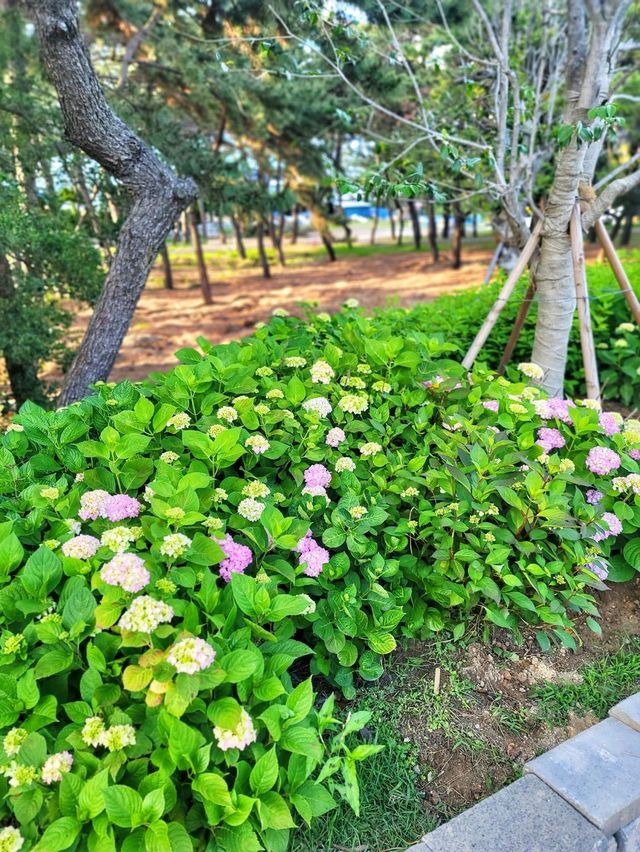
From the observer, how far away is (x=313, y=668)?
1.50 m

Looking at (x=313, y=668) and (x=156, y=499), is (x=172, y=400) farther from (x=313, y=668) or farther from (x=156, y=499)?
(x=313, y=668)

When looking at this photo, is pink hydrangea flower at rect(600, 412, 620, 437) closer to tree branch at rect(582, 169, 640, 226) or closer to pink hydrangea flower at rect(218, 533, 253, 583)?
tree branch at rect(582, 169, 640, 226)

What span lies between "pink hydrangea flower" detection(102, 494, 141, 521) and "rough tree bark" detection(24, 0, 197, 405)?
2.09 meters

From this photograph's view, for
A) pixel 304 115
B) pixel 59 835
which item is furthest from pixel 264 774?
pixel 304 115

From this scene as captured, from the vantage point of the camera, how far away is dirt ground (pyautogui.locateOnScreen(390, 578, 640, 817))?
4.72ft

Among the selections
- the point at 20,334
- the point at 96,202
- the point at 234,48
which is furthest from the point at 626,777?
the point at 234,48

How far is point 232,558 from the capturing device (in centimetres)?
142

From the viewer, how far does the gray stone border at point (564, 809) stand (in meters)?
1.19

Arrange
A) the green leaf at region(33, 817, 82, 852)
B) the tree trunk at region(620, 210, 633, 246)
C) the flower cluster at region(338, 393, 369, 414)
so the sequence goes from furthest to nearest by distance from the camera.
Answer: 1. the tree trunk at region(620, 210, 633, 246)
2. the flower cluster at region(338, 393, 369, 414)
3. the green leaf at region(33, 817, 82, 852)

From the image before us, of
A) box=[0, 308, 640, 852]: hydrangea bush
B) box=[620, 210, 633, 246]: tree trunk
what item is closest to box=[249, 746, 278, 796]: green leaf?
box=[0, 308, 640, 852]: hydrangea bush

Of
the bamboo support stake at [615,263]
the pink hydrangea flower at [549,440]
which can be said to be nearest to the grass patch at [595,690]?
the pink hydrangea flower at [549,440]

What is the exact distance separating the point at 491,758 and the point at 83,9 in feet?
29.3

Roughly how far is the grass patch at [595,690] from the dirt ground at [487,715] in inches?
0.8

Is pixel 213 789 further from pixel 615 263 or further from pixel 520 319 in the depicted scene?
pixel 615 263
